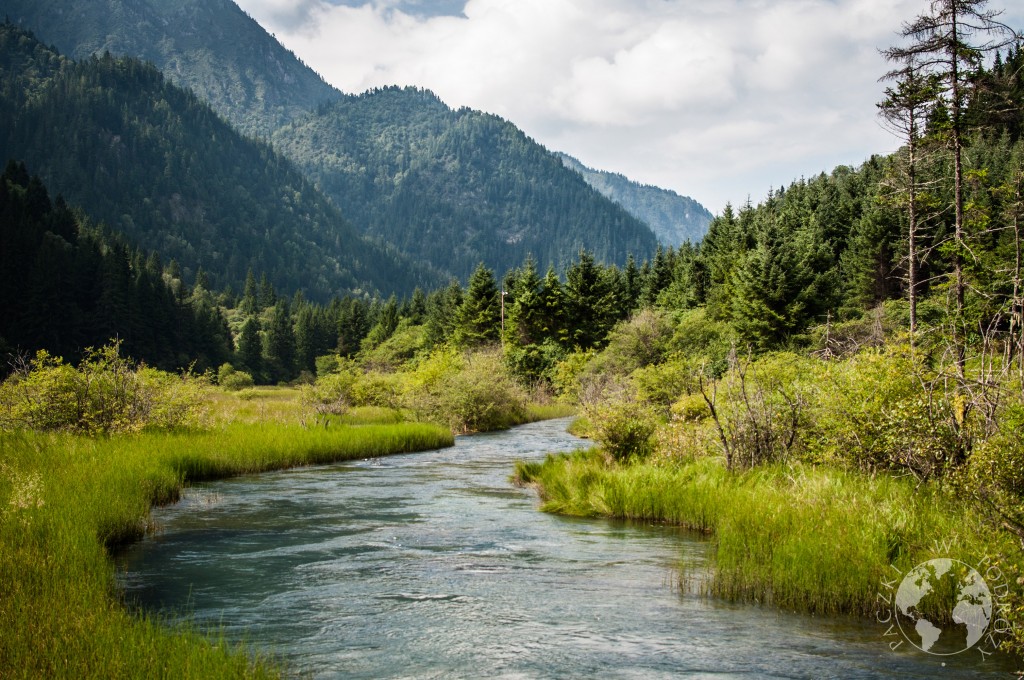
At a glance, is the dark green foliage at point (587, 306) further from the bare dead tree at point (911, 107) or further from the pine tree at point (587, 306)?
the bare dead tree at point (911, 107)

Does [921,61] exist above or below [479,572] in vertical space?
above

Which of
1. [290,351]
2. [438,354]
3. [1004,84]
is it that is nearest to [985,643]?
[1004,84]

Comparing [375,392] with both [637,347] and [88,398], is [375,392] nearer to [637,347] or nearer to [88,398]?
[637,347]

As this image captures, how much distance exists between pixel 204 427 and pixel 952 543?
23880 millimetres

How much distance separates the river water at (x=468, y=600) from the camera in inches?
354

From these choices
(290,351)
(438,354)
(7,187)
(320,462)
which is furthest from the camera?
(290,351)

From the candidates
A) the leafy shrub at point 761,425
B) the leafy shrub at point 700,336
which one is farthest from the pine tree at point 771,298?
the leafy shrub at point 761,425

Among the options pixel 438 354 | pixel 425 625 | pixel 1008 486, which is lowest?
pixel 425 625

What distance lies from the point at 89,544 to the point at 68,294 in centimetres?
8965

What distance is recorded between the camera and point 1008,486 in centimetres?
948

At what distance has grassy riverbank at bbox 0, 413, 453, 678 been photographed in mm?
7090

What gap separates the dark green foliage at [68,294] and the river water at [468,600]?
66.9m

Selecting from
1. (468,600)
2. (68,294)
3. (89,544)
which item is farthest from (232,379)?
(468,600)

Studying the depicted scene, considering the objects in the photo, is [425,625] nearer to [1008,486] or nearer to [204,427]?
[1008,486]
